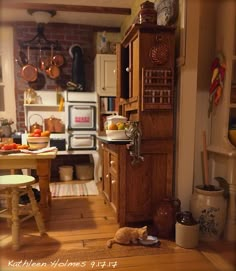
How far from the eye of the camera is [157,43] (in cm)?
162

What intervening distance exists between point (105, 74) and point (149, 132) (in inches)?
61.1

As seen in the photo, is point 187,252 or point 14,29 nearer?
point 187,252

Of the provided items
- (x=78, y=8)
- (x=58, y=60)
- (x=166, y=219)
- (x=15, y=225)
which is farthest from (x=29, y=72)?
(x=166, y=219)

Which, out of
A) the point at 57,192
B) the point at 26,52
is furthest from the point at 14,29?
the point at 57,192

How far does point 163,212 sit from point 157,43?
41.7 inches

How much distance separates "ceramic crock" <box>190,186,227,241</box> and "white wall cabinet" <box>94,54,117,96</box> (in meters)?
1.85

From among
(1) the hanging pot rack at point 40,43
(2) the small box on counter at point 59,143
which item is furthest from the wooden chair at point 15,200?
(1) the hanging pot rack at point 40,43

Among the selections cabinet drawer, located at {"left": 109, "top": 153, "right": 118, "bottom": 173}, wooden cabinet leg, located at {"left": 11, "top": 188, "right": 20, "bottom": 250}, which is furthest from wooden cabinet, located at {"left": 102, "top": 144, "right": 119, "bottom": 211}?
wooden cabinet leg, located at {"left": 11, "top": 188, "right": 20, "bottom": 250}

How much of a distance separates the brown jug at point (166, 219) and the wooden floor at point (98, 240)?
0.21 feet

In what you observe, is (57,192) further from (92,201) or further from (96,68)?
(96,68)

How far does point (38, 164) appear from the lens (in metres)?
1.78

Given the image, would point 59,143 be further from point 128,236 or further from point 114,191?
point 128,236

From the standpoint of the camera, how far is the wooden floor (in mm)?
1265

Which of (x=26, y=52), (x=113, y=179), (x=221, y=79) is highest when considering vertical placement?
(x=26, y=52)
